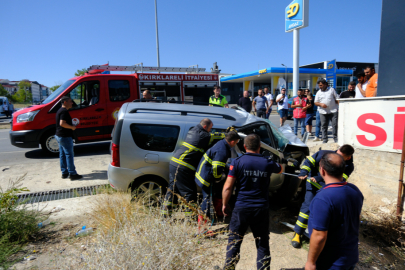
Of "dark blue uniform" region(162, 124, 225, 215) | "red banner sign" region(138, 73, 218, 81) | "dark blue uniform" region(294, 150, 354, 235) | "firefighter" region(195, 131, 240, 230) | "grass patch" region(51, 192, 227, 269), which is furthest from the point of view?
"red banner sign" region(138, 73, 218, 81)

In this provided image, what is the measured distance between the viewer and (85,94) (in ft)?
25.3

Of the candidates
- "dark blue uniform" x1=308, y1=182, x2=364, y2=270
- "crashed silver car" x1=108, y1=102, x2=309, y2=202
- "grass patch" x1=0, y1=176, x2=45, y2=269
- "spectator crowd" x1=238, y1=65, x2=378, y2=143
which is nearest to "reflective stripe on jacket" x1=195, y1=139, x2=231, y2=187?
"crashed silver car" x1=108, y1=102, x2=309, y2=202

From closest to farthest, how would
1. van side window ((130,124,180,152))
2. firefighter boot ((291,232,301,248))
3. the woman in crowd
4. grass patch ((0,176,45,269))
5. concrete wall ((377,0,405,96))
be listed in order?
1. grass patch ((0,176,45,269))
2. firefighter boot ((291,232,301,248))
3. van side window ((130,124,180,152))
4. concrete wall ((377,0,405,96))
5. the woman in crowd

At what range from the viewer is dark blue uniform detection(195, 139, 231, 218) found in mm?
3283

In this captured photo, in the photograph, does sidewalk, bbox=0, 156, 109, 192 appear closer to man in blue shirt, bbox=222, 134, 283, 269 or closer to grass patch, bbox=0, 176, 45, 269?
grass patch, bbox=0, 176, 45, 269

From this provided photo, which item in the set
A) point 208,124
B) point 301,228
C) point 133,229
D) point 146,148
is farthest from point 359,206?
point 146,148

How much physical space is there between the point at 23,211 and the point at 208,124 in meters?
2.83

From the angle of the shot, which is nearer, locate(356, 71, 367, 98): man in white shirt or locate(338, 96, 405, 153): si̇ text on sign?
locate(338, 96, 405, 153): si̇ text on sign

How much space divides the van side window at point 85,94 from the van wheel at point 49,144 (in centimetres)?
106

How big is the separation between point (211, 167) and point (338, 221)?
1.75 metres

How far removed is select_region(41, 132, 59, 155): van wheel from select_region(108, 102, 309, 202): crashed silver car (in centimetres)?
432

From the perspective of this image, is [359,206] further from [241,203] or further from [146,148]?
[146,148]

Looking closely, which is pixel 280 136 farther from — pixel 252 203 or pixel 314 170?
pixel 252 203

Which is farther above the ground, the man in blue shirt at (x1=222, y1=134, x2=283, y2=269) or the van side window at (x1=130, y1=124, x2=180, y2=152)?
the van side window at (x1=130, y1=124, x2=180, y2=152)
